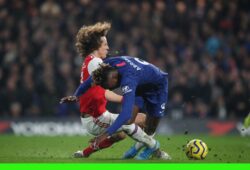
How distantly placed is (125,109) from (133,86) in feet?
1.41

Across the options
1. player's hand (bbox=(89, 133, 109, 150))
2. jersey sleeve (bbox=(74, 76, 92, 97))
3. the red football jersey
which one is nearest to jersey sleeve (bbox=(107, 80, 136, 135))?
player's hand (bbox=(89, 133, 109, 150))

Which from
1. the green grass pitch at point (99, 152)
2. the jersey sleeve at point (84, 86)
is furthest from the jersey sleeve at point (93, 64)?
the green grass pitch at point (99, 152)

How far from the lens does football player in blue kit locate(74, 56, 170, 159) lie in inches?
438

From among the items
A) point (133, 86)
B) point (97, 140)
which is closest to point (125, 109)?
point (133, 86)

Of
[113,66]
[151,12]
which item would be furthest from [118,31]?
[113,66]

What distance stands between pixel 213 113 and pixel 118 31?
3.77 metres

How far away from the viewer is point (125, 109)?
11039 millimetres

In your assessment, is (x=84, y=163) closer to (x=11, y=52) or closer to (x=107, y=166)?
(x=107, y=166)

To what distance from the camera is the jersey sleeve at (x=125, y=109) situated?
10984mm

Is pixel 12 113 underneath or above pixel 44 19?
underneath

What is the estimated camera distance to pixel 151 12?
2381 cm

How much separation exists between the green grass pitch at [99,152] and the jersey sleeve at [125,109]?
→ 907 mm

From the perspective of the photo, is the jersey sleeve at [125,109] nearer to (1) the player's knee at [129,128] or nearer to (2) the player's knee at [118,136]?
(1) the player's knee at [129,128]

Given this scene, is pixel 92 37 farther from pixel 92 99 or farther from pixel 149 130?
pixel 149 130
